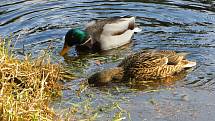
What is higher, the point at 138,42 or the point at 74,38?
the point at 74,38

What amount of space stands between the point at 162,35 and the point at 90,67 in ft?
6.54

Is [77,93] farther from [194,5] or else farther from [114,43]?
[194,5]

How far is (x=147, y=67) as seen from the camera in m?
8.59

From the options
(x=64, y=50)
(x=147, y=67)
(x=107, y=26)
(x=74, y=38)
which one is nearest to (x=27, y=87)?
(x=147, y=67)

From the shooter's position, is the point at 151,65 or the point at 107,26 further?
the point at 107,26

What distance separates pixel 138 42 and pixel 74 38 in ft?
3.63

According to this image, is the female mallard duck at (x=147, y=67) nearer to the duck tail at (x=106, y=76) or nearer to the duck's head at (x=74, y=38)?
the duck tail at (x=106, y=76)

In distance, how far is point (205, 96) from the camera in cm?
764

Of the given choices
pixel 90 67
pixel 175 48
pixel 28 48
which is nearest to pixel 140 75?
pixel 90 67

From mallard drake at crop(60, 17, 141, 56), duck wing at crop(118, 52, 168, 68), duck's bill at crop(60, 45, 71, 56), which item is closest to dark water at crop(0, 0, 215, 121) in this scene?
duck's bill at crop(60, 45, 71, 56)

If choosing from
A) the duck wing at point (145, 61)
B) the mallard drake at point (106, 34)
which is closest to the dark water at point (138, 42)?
the mallard drake at point (106, 34)

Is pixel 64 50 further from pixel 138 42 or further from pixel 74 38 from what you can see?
pixel 138 42

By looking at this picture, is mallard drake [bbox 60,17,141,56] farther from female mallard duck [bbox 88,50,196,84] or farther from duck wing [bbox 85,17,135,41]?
female mallard duck [bbox 88,50,196,84]

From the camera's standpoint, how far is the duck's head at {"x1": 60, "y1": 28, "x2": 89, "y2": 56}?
407 inches
